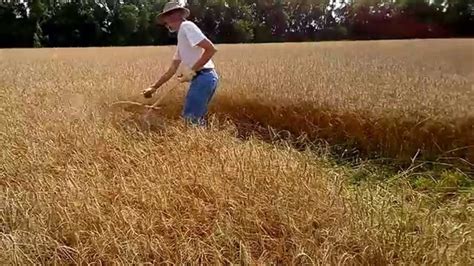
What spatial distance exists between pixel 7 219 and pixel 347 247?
5.08ft

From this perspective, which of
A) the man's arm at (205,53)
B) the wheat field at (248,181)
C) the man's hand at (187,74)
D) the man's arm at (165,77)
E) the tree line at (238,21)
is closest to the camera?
the wheat field at (248,181)

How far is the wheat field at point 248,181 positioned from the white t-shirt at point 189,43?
0.50 meters

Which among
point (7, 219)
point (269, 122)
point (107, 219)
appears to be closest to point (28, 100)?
point (269, 122)

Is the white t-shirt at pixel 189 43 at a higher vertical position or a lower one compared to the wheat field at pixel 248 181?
higher

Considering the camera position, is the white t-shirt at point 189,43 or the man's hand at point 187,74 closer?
the white t-shirt at point 189,43

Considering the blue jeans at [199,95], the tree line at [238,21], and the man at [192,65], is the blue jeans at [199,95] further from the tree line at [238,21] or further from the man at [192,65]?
the tree line at [238,21]

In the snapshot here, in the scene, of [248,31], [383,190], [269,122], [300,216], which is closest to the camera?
[300,216]

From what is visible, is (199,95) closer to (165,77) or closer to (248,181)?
(165,77)

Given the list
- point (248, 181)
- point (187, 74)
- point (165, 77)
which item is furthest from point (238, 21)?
point (248, 181)

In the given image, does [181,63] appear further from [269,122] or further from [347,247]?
[347,247]

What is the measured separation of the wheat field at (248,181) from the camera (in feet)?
5.88

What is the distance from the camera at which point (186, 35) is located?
3.30 metres

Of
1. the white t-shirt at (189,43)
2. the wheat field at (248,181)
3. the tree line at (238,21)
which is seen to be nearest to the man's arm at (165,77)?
the white t-shirt at (189,43)

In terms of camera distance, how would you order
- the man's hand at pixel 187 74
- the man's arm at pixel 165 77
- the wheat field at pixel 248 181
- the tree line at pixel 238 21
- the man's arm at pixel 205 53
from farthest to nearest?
1. the tree line at pixel 238 21
2. the man's arm at pixel 165 77
3. the man's hand at pixel 187 74
4. the man's arm at pixel 205 53
5. the wheat field at pixel 248 181
